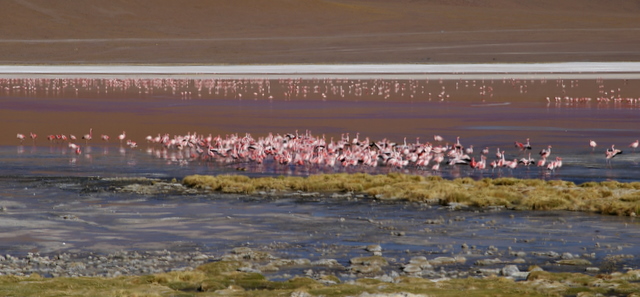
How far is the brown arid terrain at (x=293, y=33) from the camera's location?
91.2 metres

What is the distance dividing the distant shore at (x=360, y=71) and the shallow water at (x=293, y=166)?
11460 mm

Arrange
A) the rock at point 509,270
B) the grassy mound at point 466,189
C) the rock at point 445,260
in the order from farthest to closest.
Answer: the grassy mound at point 466,189
the rock at point 445,260
the rock at point 509,270

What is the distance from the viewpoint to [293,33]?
12094cm

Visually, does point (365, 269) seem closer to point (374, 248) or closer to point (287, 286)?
point (374, 248)

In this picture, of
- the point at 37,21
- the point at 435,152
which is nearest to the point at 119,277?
the point at 435,152

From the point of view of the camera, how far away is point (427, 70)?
71812 mm

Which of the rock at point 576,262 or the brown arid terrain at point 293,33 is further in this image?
the brown arid terrain at point 293,33

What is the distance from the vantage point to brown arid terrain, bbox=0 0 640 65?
Result: 91250mm

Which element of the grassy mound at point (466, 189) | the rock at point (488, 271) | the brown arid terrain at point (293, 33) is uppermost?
the brown arid terrain at point (293, 33)

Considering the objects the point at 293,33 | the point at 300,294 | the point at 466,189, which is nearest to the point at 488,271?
the point at 300,294

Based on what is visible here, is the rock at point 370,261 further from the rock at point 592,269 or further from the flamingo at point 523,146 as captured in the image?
the flamingo at point 523,146

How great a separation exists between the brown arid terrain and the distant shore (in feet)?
19.0

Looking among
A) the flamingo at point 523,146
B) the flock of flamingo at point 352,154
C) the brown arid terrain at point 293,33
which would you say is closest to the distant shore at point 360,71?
the brown arid terrain at point 293,33

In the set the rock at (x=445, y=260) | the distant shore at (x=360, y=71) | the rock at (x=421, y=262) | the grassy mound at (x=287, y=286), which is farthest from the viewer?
the distant shore at (x=360, y=71)
